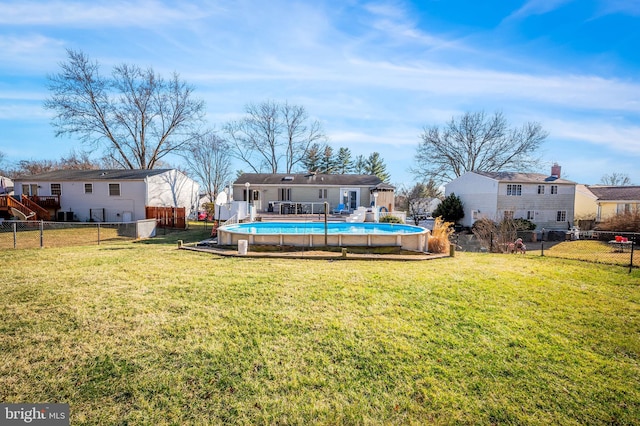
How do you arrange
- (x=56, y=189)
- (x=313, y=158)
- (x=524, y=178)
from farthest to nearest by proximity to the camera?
(x=313, y=158) < (x=524, y=178) < (x=56, y=189)

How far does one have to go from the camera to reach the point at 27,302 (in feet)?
16.0

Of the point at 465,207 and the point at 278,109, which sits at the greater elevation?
the point at 278,109

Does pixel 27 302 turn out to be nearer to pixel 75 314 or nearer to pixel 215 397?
pixel 75 314

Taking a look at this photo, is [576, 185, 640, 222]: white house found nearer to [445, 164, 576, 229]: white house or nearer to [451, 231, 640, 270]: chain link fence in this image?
[445, 164, 576, 229]: white house

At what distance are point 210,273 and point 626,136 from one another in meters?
32.1

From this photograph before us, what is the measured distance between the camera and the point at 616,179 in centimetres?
5144

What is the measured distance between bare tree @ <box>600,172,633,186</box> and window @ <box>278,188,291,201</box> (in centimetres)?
6146

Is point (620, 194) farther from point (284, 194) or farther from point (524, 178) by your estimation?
point (284, 194)

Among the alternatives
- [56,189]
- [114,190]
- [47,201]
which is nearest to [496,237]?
[114,190]

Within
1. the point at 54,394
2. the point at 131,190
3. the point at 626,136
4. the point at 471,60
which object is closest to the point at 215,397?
the point at 54,394

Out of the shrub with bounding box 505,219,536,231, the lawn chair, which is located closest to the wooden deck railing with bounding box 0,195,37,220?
the lawn chair

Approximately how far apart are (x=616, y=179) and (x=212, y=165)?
71790mm

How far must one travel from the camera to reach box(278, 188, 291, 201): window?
2483cm

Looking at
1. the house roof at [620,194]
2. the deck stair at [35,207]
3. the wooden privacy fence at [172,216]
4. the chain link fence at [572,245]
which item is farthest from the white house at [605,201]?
the deck stair at [35,207]
